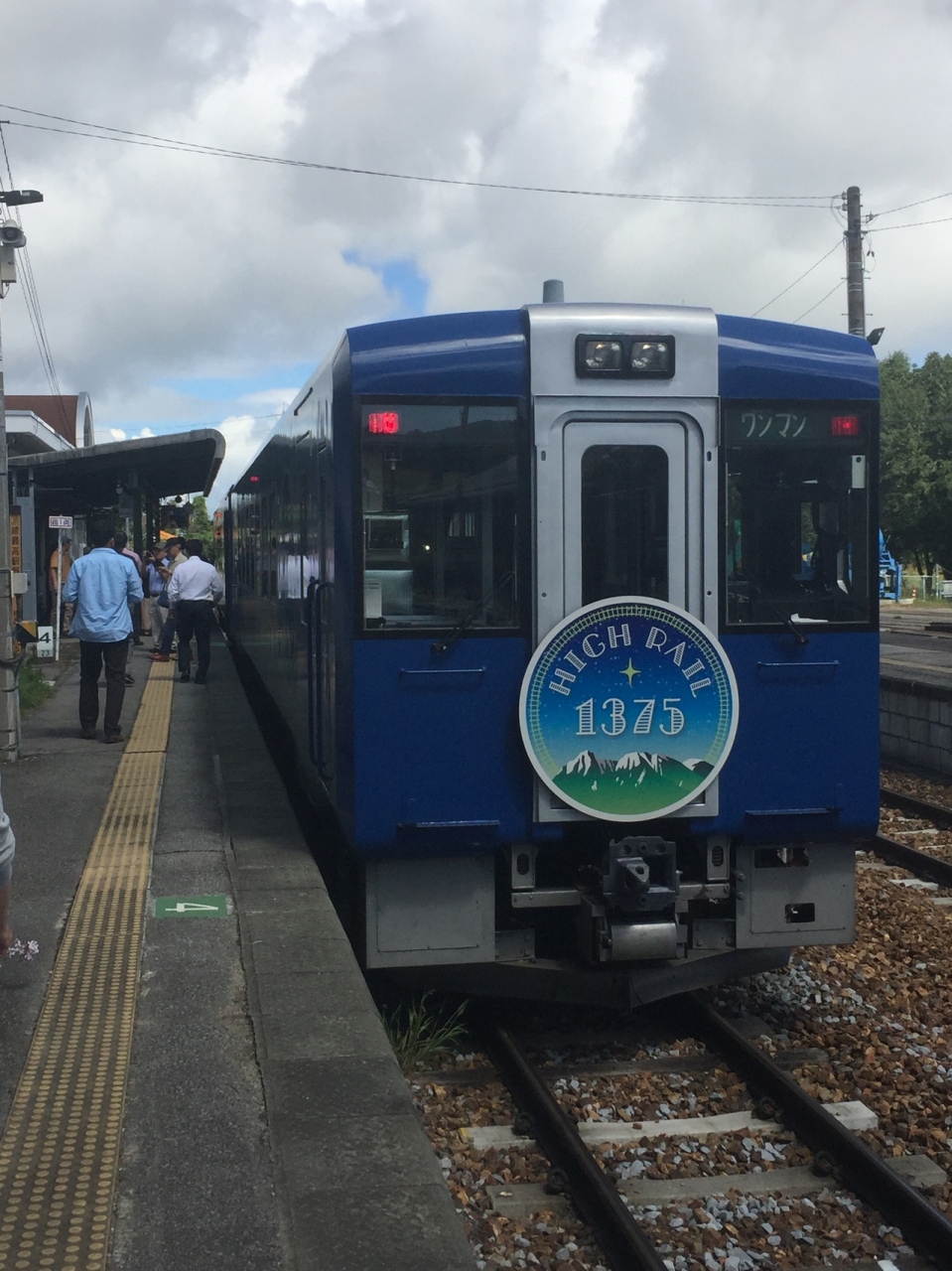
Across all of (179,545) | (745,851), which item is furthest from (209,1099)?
(179,545)

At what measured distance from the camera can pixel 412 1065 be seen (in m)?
5.45

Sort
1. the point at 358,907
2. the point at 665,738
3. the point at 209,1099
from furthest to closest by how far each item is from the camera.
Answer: the point at 358,907
the point at 665,738
the point at 209,1099

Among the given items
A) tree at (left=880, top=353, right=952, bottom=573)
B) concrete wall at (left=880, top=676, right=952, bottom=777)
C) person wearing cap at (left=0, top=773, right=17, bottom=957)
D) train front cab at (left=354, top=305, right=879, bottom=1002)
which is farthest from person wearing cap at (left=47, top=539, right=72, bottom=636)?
tree at (left=880, top=353, right=952, bottom=573)

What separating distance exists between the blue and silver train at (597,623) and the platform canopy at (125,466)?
1313 cm

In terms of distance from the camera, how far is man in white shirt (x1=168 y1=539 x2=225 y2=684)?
15.4 metres

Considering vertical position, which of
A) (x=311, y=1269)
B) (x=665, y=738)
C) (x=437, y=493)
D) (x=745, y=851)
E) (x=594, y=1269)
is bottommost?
(x=594, y=1269)

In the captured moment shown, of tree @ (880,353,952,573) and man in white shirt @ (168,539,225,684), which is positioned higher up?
tree @ (880,353,952,573)

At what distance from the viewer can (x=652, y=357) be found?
5.27 metres

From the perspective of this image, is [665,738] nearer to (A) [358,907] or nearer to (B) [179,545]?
(A) [358,907]

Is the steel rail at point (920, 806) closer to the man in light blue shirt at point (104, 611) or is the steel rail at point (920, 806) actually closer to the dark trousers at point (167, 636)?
the man in light blue shirt at point (104, 611)

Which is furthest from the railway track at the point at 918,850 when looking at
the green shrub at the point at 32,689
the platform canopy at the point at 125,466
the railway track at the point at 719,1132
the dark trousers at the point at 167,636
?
the platform canopy at the point at 125,466

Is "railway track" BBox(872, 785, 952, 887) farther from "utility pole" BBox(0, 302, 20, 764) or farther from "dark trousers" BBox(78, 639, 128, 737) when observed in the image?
"utility pole" BBox(0, 302, 20, 764)

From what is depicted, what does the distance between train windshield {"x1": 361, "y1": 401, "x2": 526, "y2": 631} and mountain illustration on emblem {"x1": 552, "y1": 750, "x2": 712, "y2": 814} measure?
24.0 inches

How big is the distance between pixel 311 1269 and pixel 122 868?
3.84 meters
